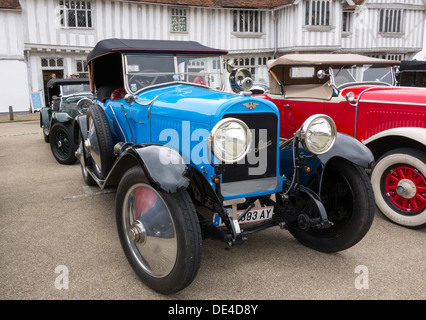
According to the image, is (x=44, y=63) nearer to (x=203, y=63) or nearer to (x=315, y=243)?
(x=203, y=63)

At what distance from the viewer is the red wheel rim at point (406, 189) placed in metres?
3.84

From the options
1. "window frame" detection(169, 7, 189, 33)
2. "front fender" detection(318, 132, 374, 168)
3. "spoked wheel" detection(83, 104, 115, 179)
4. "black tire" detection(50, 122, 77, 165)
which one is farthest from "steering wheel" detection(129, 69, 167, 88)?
"window frame" detection(169, 7, 189, 33)

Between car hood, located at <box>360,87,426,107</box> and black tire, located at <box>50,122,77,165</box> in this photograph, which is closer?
car hood, located at <box>360,87,426,107</box>

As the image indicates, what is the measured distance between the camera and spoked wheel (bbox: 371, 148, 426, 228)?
3809mm

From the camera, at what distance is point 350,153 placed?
299cm

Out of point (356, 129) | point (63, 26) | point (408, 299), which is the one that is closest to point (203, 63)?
point (356, 129)

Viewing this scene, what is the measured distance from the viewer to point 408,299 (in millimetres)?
2572

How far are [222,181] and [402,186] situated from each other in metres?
2.20

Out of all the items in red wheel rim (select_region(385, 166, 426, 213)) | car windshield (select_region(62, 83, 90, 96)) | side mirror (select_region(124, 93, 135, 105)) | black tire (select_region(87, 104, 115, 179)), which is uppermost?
car windshield (select_region(62, 83, 90, 96))

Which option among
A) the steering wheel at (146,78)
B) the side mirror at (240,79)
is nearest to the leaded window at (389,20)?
the side mirror at (240,79)

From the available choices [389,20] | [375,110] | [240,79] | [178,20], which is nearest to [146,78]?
[240,79]

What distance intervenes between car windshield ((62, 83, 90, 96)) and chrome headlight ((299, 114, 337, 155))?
264 inches

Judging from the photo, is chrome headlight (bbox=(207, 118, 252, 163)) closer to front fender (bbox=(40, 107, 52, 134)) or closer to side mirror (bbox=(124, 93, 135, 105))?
side mirror (bbox=(124, 93, 135, 105))

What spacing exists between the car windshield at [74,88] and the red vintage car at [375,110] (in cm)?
463
